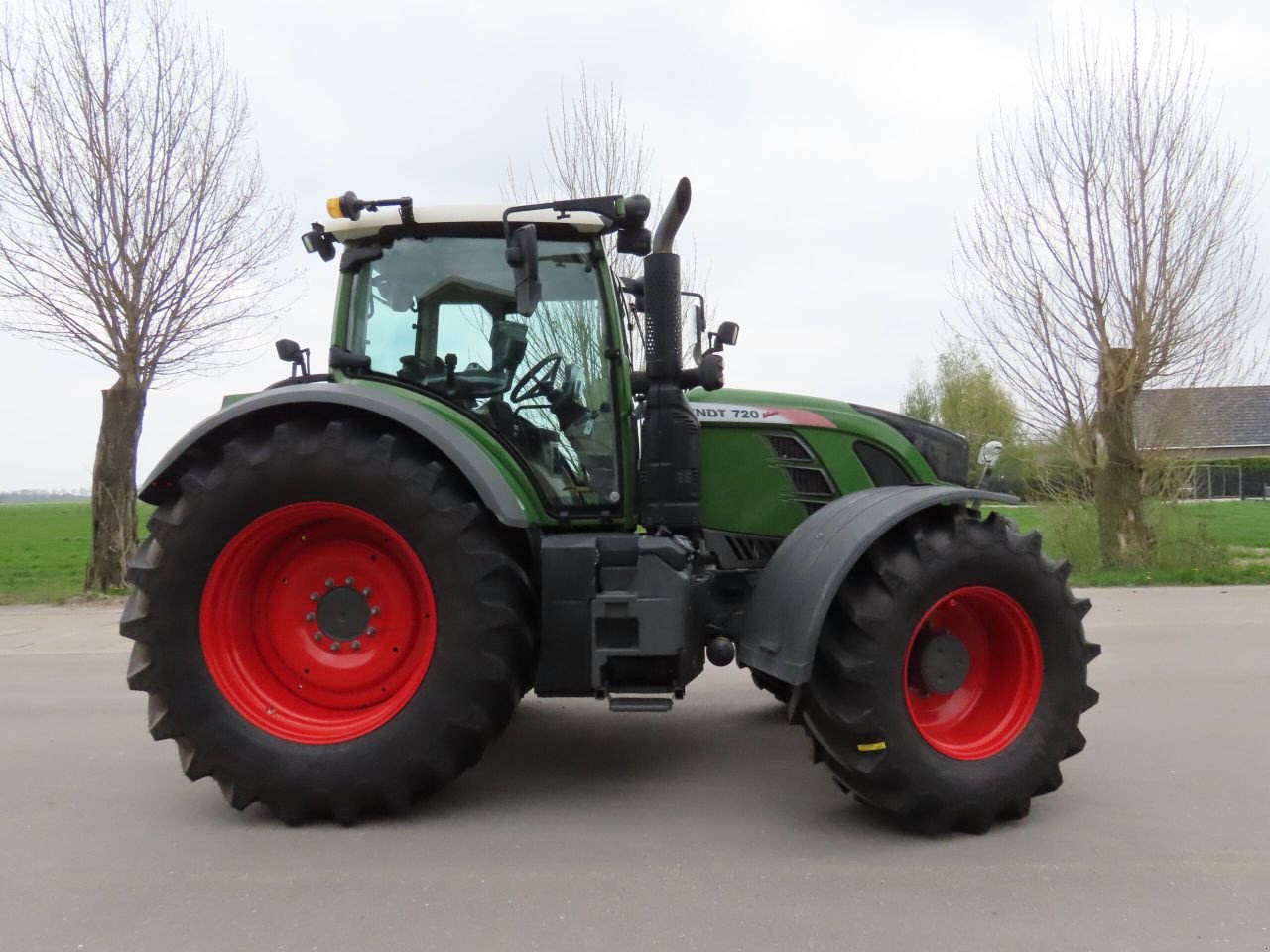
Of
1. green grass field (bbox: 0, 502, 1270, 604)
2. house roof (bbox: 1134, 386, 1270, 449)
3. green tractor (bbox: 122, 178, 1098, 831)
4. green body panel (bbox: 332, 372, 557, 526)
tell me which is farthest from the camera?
house roof (bbox: 1134, 386, 1270, 449)

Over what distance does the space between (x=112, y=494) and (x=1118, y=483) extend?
36.9 feet

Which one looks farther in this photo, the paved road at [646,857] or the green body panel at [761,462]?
the green body panel at [761,462]

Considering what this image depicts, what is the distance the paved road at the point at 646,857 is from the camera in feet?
8.31

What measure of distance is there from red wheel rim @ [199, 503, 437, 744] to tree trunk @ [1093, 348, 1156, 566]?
9.63 m

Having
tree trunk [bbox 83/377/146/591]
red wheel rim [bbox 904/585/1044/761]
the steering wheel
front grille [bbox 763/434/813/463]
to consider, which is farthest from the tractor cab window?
tree trunk [bbox 83/377/146/591]

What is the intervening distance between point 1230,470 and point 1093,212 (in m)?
27.6

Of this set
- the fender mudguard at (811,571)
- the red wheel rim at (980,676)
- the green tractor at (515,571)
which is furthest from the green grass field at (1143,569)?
the fender mudguard at (811,571)

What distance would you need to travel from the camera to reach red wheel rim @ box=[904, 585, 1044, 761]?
3.33m

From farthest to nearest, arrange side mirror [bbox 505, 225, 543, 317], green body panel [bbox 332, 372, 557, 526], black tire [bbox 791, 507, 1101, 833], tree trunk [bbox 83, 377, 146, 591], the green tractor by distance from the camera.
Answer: tree trunk [bbox 83, 377, 146, 591] < green body panel [bbox 332, 372, 557, 526] < side mirror [bbox 505, 225, 543, 317] < the green tractor < black tire [bbox 791, 507, 1101, 833]

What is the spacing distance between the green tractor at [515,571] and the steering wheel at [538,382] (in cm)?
1

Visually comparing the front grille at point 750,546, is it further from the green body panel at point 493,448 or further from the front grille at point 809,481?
the green body panel at point 493,448

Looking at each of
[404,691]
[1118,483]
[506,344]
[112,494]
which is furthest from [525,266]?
[1118,483]

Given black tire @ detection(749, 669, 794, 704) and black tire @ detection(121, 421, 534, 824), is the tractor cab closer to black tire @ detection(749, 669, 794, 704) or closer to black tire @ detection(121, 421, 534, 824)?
black tire @ detection(121, 421, 534, 824)

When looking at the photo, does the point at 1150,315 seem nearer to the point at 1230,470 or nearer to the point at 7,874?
the point at 7,874
